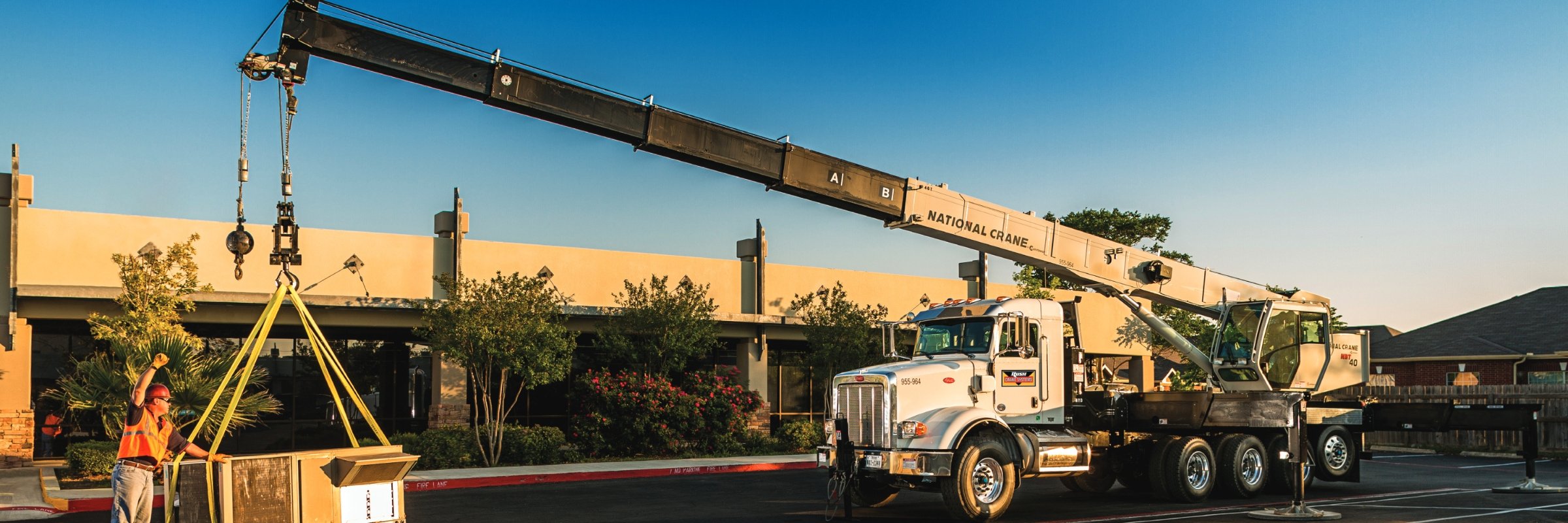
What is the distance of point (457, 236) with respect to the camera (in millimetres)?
27922

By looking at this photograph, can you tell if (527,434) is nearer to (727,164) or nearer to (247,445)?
(247,445)

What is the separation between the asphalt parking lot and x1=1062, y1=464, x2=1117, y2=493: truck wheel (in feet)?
0.63

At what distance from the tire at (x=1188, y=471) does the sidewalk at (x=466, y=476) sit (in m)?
9.33

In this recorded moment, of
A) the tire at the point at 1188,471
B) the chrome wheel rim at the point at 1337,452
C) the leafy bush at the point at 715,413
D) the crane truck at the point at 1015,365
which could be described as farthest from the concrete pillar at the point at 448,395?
the chrome wheel rim at the point at 1337,452

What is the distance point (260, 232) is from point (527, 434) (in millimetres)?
7678

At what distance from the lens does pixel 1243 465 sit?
58.4 ft

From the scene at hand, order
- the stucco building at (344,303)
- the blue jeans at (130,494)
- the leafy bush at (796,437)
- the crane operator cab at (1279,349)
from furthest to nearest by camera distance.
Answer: the leafy bush at (796,437) < the stucco building at (344,303) < the crane operator cab at (1279,349) < the blue jeans at (130,494)

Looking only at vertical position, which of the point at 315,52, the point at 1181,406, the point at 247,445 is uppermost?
the point at 315,52

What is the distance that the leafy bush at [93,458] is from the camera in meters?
20.3

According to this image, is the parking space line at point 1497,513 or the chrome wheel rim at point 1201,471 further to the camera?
the chrome wheel rim at point 1201,471

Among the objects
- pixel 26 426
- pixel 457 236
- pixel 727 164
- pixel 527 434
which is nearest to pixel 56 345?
pixel 26 426

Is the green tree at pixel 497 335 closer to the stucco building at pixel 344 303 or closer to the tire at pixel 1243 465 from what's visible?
the stucco building at pixel 344 303

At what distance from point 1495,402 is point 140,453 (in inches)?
1232

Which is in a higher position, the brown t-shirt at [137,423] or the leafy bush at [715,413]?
the brown t-shirt at [137,423]
